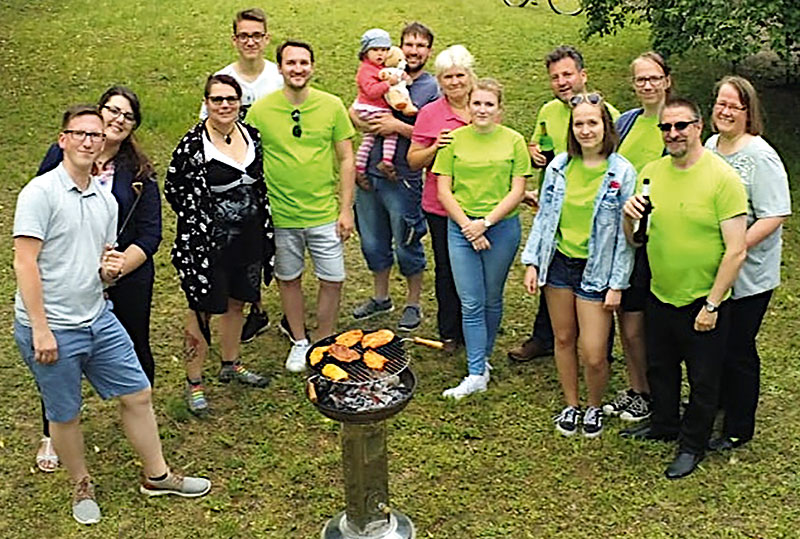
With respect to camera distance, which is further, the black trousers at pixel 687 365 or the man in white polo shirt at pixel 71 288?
the black trousers at pixel 687 365

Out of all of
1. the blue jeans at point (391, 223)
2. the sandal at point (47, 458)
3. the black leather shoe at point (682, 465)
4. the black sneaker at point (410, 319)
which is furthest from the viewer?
the black sneaker at point (410, 319)

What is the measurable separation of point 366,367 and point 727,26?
540 centimetres

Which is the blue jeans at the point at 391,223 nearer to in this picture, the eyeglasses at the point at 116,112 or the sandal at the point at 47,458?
the eyeglasses at the point at 116,112

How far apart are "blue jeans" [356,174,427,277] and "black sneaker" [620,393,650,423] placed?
5.55 ft

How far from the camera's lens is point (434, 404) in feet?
17.6

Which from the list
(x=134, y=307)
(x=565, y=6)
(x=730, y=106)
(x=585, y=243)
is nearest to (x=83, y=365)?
(x=134, y=307)

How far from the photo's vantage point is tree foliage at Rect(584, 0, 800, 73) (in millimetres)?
7902

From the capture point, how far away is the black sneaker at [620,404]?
202 inches

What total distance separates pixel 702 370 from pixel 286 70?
2.52 m

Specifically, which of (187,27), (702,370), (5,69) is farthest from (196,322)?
(187,27)

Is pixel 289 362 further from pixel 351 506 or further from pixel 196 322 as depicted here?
pixel 351 506

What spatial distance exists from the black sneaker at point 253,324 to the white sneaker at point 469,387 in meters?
1.32

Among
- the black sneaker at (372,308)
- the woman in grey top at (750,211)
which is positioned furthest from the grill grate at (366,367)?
the black sneaker at (372,308)

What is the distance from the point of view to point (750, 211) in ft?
14.5
